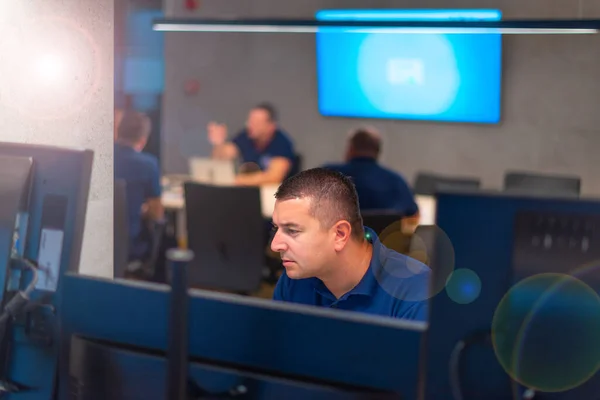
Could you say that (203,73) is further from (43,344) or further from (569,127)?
(43,344)

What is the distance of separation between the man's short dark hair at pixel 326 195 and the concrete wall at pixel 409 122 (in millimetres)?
4941

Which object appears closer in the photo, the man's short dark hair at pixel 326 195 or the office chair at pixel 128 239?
the man's short dark hair at pixel 326 195

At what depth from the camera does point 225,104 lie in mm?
8133

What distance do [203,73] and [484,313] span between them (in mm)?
7362

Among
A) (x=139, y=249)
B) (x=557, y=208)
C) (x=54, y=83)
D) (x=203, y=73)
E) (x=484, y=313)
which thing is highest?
(x=203, y=73)

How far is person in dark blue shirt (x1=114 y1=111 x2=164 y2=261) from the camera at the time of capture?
5051 millimetres

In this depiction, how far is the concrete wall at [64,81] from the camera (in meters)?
2.28

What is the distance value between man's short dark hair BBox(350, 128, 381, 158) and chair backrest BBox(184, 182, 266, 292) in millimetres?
626

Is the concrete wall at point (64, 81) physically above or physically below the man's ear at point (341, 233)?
above

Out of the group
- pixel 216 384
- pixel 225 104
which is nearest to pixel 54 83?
pixel 216 384

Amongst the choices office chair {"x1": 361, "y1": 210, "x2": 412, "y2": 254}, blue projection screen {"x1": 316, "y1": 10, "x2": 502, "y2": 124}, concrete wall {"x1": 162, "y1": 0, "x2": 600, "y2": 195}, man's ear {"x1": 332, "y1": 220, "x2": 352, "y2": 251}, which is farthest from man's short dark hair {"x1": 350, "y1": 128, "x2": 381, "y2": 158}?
man's ear {"x1": 332, "y1": 220, "x2": 352, "y2": 251}

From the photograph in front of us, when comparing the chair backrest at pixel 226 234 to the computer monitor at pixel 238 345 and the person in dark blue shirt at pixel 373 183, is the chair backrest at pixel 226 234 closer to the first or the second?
the person in dark blue shirt at pixel 373 183

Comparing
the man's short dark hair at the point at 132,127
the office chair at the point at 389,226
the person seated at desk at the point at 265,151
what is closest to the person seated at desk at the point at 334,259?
the office chair at the point at 389,226

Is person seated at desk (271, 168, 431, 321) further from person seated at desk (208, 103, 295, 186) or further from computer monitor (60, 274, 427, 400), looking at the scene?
person seated at desk (208, 103, 295, 186)
